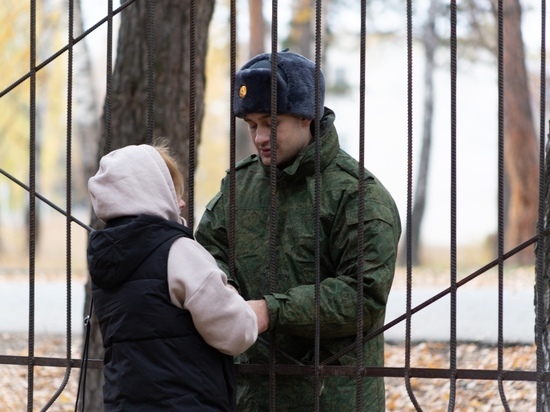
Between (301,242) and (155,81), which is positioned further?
(155,81)

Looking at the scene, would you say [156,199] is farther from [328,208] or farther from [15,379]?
[15,379]

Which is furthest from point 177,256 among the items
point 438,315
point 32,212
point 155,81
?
point 438,315

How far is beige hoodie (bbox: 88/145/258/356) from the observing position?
2.53 metres

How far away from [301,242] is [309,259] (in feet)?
0.19

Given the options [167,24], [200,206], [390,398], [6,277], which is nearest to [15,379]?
[390,398]

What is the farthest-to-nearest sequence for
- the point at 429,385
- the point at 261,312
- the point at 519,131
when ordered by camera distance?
the point at 519,131 → the point at 429,385 → the point at 261,312

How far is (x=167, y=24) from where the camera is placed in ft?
17.6

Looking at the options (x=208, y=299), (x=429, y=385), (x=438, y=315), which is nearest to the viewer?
(x=208, y=299)

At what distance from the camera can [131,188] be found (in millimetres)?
2611

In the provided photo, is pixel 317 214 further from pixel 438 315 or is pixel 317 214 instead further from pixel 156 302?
pixel 438 315

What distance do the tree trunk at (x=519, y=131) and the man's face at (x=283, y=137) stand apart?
12.9m

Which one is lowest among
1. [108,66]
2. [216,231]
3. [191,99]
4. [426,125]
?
[216,231]

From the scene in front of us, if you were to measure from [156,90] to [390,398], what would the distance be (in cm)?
258

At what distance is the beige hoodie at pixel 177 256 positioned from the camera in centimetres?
253
